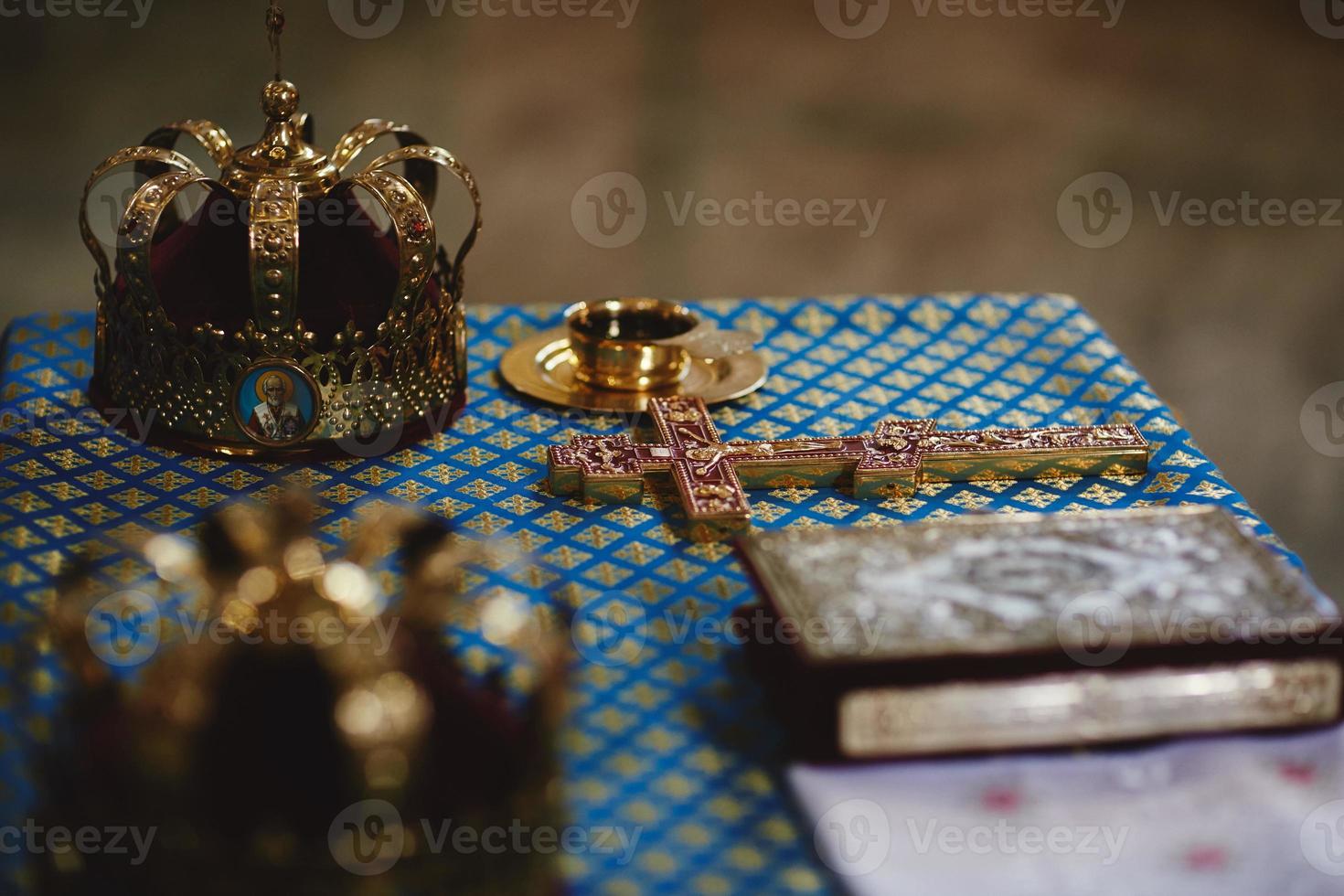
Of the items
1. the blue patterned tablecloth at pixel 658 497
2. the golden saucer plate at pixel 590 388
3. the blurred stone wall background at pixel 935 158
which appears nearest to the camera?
the blue patterned tablecloth at pixel 658 497

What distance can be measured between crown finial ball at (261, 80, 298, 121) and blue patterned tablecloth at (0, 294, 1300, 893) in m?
0.35

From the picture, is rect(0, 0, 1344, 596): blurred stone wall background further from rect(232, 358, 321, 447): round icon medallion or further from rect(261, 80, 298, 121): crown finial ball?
rect(232, 358, 321, 447): round icon medallion

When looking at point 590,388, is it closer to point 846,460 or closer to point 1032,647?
point 846,460

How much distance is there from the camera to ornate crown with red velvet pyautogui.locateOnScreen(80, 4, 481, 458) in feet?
4.76

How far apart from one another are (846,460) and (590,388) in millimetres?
357

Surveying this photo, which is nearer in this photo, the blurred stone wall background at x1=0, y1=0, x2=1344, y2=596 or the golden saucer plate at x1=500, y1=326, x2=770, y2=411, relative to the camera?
the golden saucer plate at x1=500, y1=326, x2=770, y2=411

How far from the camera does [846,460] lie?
1.50 meters

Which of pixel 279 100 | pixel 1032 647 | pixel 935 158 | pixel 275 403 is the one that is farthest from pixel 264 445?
pixel 935 158

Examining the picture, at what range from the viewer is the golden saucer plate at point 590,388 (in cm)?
169

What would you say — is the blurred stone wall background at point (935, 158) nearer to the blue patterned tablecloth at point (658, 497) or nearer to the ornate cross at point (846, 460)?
the blue patterned tablecloth at point (658, 497)

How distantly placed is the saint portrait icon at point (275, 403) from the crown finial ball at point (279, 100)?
26 cm

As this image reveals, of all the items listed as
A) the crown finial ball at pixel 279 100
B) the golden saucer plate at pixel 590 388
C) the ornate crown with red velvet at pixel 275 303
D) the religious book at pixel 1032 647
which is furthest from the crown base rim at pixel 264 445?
the religious book at pixel 1032 647

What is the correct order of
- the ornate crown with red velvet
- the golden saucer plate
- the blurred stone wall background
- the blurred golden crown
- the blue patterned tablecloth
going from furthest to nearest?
the blurred stone wall background, the golden saucer plate, the ornate crown with red velvet, the blue patterned tablecloth, the blurred golden crown

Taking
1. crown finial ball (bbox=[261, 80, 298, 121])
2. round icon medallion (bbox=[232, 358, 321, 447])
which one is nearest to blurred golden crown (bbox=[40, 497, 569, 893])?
round icon medallion (bbox=[232, 358, 321, 447])
